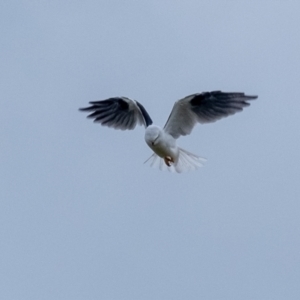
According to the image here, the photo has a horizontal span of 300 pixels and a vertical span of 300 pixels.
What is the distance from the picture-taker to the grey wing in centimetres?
1505

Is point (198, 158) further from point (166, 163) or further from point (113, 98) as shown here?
point (113, 98)

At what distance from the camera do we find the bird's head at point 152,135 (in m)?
14.7

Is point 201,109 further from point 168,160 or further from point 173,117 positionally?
point 168,160

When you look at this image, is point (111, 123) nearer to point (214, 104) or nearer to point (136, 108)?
point (136, 108)

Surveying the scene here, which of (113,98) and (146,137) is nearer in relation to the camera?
(146,137)

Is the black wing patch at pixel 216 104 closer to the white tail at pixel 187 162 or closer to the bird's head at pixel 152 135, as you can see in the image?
the white tail at pixel 187 162

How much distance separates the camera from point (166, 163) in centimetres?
1527

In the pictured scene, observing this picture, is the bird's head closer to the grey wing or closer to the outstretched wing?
the grey wing

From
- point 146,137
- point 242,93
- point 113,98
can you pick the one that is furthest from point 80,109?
point 242,93

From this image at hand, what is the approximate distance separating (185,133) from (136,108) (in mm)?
963

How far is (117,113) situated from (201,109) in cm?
152

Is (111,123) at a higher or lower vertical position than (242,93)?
lower

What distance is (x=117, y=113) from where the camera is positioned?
16.0 m

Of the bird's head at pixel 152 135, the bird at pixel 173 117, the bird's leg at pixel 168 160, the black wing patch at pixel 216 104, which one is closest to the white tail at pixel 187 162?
the bird at pixel 173 117
